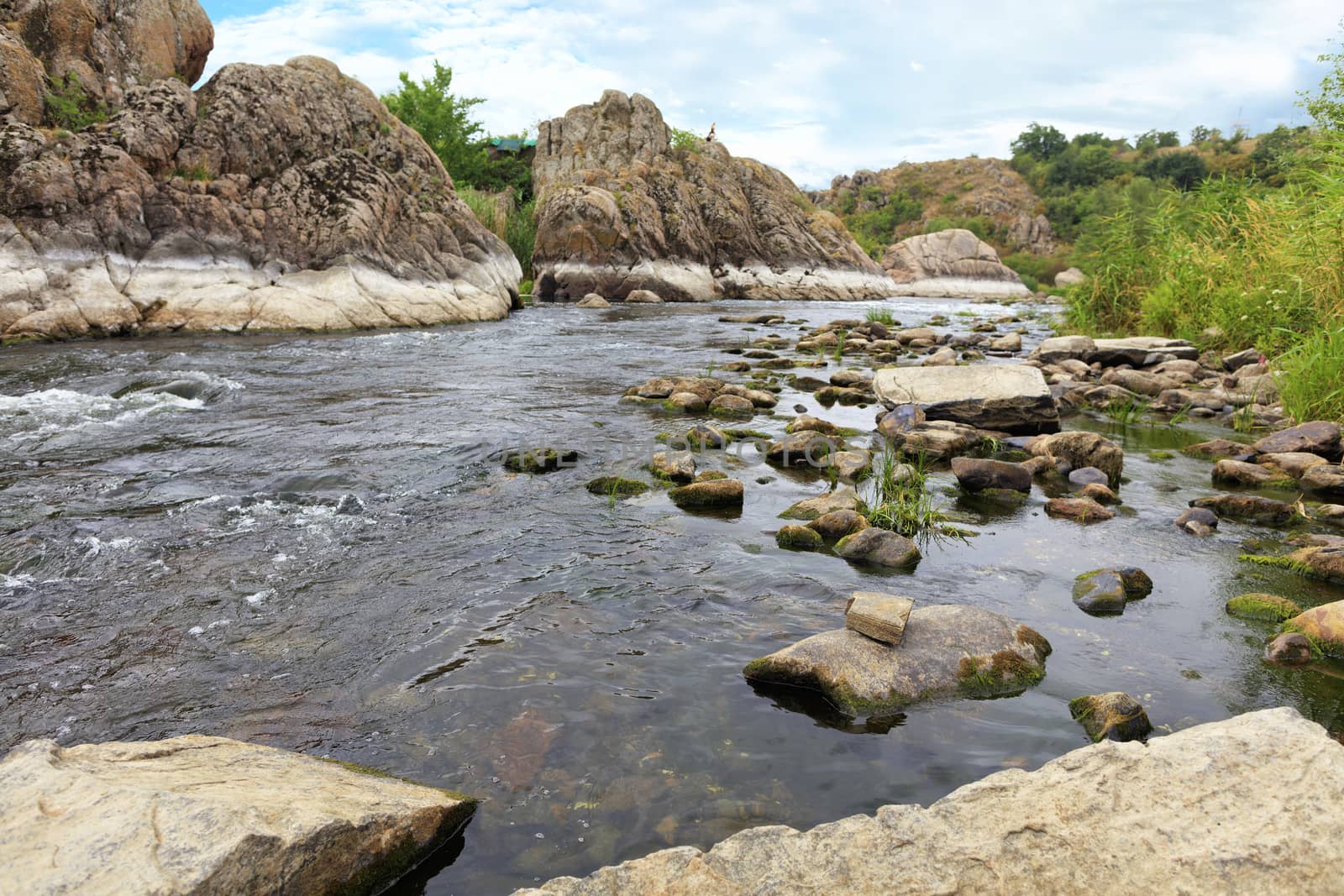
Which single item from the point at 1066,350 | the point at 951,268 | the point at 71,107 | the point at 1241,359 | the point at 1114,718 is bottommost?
the point at 1114,718

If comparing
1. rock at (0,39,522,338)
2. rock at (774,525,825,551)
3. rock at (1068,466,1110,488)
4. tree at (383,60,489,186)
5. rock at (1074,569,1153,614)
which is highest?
tree at (383,60,489,186)

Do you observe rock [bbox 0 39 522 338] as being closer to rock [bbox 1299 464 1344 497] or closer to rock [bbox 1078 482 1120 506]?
rock [bbox 1078 482 1120 506]

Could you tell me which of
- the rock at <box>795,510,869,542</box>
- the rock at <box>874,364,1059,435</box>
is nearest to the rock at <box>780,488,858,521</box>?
the rock at <box>795,510,869,542</box>

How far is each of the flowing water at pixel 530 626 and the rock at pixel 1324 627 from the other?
0.64 feet

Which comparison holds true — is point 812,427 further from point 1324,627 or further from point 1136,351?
point 1136,351

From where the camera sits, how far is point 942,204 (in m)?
98.9

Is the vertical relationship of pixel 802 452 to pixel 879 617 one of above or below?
above

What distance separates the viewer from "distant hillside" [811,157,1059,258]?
277 ft

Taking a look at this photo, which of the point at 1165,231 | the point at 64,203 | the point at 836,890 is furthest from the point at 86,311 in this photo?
the point at 1165,231

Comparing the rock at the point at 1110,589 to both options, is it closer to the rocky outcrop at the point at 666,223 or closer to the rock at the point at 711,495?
the rock at the point at 711,495

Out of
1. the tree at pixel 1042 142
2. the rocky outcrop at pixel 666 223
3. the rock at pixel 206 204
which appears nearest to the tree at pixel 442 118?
the rocky outcrop at pixel 666 223

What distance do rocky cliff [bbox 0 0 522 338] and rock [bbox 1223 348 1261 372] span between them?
54.3 feet

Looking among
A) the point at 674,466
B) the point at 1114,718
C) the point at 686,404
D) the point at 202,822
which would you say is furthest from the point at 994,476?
the point at 202,822

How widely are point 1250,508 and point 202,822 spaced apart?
252 inches
